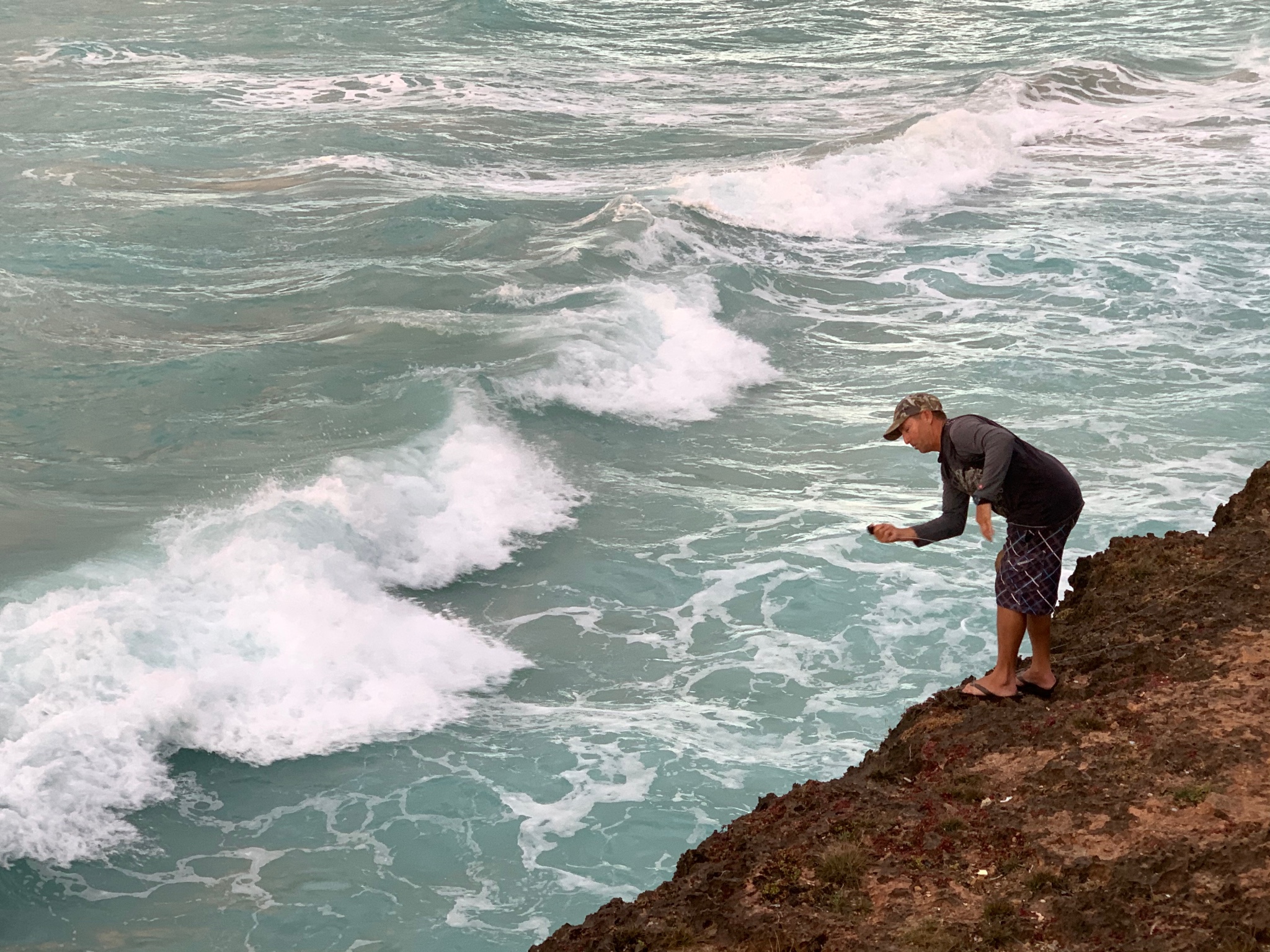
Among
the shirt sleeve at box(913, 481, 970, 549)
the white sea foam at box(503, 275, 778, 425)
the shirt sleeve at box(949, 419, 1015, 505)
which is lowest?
the white sea foam at box(503, 275, 778, 425)

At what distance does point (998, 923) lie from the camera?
4.91 metres

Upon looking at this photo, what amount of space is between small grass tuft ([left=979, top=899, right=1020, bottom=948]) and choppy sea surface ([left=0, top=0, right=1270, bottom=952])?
283 cm

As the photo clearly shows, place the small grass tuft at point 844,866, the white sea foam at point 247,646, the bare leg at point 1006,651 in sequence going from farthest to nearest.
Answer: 1. the white sea foam at point 247,646
2. the bare leg at point 1006,651
3. the small grass tuft at point 844,866

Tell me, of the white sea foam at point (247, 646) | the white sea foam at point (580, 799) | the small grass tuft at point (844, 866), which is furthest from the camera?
the white sea foam at point (247, 646)

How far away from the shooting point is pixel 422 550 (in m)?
11.4

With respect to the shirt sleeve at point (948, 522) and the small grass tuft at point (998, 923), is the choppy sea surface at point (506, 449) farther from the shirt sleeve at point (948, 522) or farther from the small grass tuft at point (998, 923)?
the small grass tuft at point (998, 923)

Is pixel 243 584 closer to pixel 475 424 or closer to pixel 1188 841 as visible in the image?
pixel 475 424

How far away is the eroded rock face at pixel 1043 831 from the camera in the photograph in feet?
16.1

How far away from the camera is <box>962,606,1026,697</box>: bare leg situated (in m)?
6.38

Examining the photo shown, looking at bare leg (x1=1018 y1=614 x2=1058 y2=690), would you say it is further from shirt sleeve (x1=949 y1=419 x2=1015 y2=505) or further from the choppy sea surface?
the choppy sea surface

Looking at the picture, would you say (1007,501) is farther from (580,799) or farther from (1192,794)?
(580,799)

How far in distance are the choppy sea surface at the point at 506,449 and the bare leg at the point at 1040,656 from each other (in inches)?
74.3

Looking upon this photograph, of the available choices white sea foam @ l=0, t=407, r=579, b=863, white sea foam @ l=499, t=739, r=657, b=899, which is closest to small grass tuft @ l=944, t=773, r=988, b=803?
white sea foam @ l=499, t=739, r=657, b=899

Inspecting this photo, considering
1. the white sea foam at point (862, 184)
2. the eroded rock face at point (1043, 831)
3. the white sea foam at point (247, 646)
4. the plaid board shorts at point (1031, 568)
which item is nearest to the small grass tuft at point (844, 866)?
the eroded rock face at point (1043, 831)
